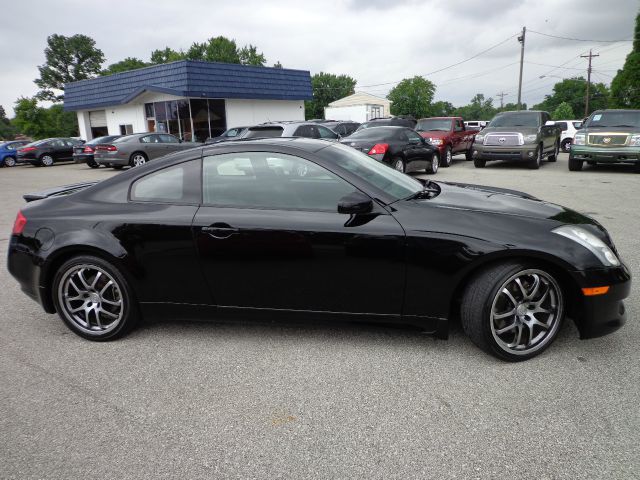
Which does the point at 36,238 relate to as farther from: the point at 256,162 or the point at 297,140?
the point at 297,140

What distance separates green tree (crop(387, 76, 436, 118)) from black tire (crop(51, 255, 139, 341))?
68.5m

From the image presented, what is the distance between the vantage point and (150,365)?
3279 millimetres

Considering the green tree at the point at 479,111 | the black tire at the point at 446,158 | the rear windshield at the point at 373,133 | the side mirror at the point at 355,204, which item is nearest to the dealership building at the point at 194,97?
the black tire at the point at 446,158

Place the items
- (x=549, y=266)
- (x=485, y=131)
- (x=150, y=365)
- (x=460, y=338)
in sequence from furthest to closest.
Answer: 1. (x=485, y=131)
2. (x=460, y=338)
3. (x=150, y=365)
4. (x=549, y=266)

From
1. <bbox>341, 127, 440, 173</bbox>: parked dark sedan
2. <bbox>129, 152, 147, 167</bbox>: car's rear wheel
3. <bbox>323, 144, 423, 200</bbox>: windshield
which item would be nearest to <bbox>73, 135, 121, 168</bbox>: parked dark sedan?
<bbox>129, 152, 147, 167</bbox>: car's rear wheel

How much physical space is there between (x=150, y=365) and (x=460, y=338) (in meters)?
2.25

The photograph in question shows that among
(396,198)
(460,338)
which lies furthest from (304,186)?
(460,338)

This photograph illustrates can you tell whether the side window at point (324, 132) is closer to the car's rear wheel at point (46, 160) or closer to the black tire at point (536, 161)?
the black tire at point (536, 161)

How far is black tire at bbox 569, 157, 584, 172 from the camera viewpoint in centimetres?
1418

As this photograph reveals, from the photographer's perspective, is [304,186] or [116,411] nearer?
[116,411]

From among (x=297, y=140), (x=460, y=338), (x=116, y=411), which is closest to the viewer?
(x=116, y=411)

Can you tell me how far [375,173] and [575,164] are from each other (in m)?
13.0

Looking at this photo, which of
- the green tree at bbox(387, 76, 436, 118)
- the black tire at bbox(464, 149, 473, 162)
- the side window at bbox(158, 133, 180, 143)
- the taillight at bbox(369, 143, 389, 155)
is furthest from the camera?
the green tree at bbox(387, 76, 436, 118)

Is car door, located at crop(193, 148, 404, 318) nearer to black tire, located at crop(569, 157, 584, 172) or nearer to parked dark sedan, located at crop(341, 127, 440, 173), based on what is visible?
parked dark sedan, located at crop(341, 127, 440, 173)
